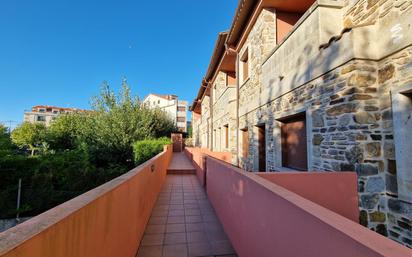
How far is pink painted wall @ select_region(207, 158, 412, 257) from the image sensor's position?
100 centimetres

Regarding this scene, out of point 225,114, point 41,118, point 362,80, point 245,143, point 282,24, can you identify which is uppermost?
point 41,118

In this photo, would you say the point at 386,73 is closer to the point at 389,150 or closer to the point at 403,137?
the point at 403,137

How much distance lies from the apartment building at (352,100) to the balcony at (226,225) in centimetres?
42

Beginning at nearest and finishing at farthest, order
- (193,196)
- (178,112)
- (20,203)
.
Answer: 1. (193,196)
2. (20,203)
3. (178,112)

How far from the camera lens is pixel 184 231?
369cm

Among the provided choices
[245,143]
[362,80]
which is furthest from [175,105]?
[362,80]

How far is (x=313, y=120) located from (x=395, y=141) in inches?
51.0

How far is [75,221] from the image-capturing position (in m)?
1.31

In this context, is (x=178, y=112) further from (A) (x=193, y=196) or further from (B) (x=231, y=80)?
(A) (x=193, y=196)

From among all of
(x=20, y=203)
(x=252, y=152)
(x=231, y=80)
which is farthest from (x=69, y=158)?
(x=252, y=152)

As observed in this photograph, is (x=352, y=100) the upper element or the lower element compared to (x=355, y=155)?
upper

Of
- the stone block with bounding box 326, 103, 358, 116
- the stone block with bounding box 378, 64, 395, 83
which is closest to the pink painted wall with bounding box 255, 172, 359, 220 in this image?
the stone block with bounding box 326, 103, 358, 116

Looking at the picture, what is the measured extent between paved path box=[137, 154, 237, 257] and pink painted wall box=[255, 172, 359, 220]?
1309 millimetres

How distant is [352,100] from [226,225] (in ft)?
9.25
